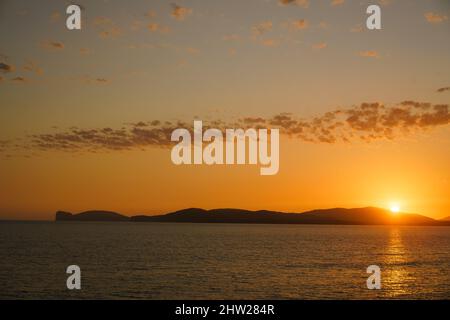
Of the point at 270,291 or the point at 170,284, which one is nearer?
the point at 270,291

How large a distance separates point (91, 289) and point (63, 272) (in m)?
14.2

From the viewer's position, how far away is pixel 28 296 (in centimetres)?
3891

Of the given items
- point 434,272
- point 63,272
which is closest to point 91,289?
point 63,272

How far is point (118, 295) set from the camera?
128ft

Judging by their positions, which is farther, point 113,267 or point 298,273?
point 113,267

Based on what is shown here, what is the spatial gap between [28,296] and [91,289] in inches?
214
